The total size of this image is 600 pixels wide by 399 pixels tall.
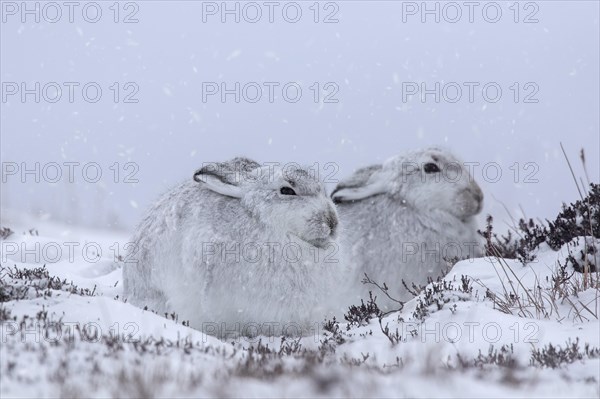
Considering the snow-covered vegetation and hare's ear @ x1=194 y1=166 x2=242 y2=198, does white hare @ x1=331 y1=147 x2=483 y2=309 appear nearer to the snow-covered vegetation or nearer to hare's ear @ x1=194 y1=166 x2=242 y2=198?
the snow-covered vegetation

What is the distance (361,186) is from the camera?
941cm

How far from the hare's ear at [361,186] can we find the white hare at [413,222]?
2cm

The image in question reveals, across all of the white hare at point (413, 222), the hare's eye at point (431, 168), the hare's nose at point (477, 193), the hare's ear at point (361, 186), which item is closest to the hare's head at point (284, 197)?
the white hare at point (413, 222)

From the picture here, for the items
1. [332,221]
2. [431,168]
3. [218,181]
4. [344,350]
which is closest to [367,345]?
[344,350]

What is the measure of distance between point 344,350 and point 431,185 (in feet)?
13.0

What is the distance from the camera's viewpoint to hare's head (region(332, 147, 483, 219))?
29.2 feet

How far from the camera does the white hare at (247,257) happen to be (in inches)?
263

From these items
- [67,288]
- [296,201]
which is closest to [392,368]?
[296,201]

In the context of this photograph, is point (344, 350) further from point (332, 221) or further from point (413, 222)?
point (413, 222)

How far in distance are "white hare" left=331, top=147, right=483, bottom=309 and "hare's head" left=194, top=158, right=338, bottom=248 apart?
176cm

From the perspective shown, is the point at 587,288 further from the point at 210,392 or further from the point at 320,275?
the point at 210,392

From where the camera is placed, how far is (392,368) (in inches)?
165

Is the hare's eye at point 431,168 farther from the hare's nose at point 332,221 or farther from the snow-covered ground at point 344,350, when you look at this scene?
the hare's nose at point 332,221

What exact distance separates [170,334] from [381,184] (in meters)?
4.88
